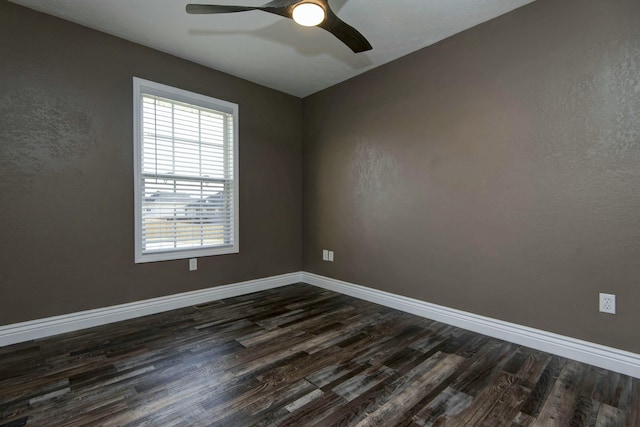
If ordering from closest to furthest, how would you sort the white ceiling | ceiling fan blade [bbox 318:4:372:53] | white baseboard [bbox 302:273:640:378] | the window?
1. ceiling fan blade [bbox 318:4:372:53]
2. white baseboard [bbox 302:273:640:378]
3. the white ceiling
4. the window

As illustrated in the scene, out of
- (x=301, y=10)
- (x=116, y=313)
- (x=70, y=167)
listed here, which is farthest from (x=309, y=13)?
(x=116, y=313)

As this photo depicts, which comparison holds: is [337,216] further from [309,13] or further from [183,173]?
[309,13]

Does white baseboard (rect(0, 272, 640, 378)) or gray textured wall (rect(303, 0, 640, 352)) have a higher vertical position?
gray textured wall (rect(303, 0, 640, 352))

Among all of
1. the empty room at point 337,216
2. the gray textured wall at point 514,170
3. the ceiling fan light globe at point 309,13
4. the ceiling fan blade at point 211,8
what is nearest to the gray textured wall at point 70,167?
the empty room at point 337,216

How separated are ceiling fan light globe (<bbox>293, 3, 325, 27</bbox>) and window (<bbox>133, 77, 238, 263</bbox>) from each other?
189cm

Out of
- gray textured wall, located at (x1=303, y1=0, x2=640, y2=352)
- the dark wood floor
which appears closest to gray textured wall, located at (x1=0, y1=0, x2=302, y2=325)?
the dark wood floor

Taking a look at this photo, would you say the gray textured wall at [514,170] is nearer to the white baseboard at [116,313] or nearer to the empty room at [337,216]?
the empty room at [337,216]

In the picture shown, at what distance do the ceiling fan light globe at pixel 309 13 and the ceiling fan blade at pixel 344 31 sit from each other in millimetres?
43

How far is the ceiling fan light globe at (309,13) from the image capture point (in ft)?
5.90

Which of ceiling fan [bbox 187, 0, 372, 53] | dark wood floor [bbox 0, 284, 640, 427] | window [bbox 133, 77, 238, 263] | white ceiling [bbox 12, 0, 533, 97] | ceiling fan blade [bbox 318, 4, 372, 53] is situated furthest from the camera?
window [bbox 133, 77, 238, 263]

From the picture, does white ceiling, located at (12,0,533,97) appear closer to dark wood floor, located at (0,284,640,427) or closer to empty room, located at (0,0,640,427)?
empty room, located at (0,0,640,427)

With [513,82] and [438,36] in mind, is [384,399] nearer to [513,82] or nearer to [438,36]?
[513,82]

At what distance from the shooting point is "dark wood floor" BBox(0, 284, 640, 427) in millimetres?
1586

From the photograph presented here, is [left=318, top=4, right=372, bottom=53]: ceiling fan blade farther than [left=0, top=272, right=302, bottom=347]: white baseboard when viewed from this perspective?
No
